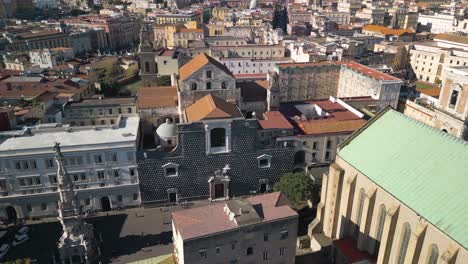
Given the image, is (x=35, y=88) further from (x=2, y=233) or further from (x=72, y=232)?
(x=72, y=232)

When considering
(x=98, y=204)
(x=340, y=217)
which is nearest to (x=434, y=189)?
(x=340, y=217)

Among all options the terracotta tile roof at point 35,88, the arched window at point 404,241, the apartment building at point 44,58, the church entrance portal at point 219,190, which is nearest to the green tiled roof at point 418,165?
the arched window at point 404,241

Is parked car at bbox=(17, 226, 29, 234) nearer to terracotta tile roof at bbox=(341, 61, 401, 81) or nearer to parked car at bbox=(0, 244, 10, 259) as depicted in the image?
parked car at bbox=(0, 244, 10, 259)

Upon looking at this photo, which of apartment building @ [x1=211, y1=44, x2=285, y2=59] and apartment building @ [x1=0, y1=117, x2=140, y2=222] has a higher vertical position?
apartment building @ [x1=211, y1=44, x2=285, y2=59]

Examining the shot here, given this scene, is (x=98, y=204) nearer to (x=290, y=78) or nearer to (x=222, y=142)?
(x=222, y=142)

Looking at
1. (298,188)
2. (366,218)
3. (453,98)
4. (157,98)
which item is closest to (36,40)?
(157,98)

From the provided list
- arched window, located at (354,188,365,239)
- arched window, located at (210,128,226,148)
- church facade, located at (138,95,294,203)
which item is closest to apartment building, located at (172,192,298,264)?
arched window, located at (354,188,365,239)

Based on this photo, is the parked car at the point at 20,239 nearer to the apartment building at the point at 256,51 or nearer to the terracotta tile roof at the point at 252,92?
the terracotta tile roof at the point at 252,92
